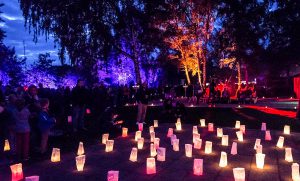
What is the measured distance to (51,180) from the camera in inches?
234

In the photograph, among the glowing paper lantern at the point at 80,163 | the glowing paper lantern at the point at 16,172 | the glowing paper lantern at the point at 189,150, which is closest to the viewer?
the glowing paper lantern at the point at 16,172

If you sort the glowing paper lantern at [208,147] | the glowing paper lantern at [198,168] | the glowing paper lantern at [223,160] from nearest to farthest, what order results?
the glowing paper lantern at [198,168] < the glowing paper lantern at [223,160] < the glowing paper lantern at [208,147]

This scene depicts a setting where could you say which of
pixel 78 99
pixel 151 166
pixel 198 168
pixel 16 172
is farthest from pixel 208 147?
pixel 78 99

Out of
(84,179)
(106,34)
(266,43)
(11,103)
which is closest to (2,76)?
(106,34)

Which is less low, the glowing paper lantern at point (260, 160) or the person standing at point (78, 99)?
the person standing at point (78, 99)

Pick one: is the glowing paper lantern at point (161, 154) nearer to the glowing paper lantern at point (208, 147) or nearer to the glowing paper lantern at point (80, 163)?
the glowing paper lantern at point (208, 147)

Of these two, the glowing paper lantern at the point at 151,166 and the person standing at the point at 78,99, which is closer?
the glowing paper lantern at the point at 151,166

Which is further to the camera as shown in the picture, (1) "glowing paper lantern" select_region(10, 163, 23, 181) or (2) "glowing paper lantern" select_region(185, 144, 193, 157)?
(2) "glowing paper lantern" select_region(185, 144, 193, 157)

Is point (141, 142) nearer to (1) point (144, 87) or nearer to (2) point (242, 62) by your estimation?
(1) point (144, 87)

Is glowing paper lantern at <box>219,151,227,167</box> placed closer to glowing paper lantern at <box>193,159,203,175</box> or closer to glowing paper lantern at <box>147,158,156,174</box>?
glowing paper lantern at <box>193,159,203,175</box>

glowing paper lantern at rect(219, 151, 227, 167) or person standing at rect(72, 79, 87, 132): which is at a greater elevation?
person standing at rect(72, 79, 87, 132)

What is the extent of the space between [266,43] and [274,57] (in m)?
1.66

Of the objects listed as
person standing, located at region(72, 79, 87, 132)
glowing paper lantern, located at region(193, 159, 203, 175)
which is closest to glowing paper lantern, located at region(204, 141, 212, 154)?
glowing paper lantern, located at region(193, 159, 203, 175)

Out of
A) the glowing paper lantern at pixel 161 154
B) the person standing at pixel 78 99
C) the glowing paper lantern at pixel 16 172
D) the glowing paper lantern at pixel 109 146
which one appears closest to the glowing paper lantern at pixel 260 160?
the glowing paper lantern at pixel 161 154
